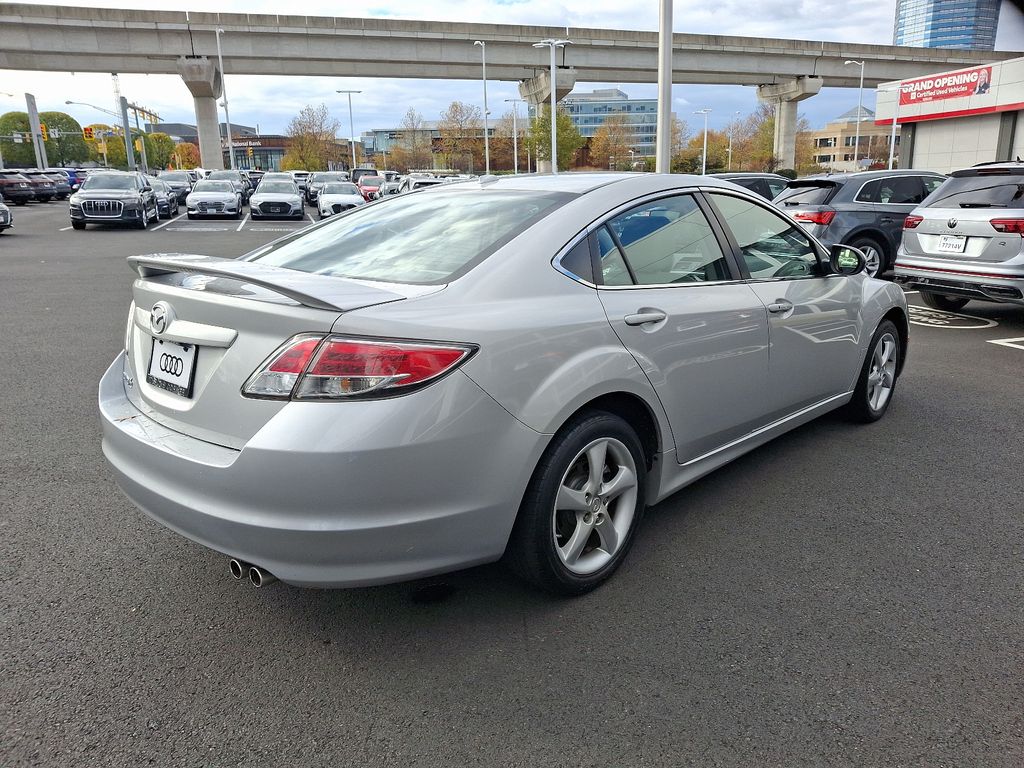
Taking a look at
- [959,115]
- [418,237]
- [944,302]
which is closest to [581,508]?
[418,237]

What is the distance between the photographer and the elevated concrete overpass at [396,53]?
45.3m

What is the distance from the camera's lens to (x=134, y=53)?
4644 cm

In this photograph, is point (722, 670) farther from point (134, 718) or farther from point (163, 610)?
point (163, 610)

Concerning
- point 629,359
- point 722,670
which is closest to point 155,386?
point 629,359

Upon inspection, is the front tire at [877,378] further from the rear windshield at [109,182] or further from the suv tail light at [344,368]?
the rear windshield at [109,182]

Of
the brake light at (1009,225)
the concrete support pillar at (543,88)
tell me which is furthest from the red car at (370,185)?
the brake light at (1009,225)

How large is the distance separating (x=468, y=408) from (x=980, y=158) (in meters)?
39.3

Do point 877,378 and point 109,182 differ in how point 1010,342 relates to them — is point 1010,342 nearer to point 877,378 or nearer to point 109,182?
point 877,378

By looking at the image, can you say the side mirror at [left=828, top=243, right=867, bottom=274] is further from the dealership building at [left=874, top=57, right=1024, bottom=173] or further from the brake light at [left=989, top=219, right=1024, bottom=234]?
the dealership building at [left=874, top=57, right=1024, bottom=173]

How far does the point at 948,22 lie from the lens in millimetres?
29438

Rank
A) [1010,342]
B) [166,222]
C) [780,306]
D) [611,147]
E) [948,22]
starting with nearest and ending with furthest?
[780,306] < [1010,342] < [166,222] < [948,22] < [611,147]

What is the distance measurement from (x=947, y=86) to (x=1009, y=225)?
3358 centimetres

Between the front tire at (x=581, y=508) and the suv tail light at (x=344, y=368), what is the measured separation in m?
0.62

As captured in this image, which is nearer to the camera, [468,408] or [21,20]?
[468,408]
